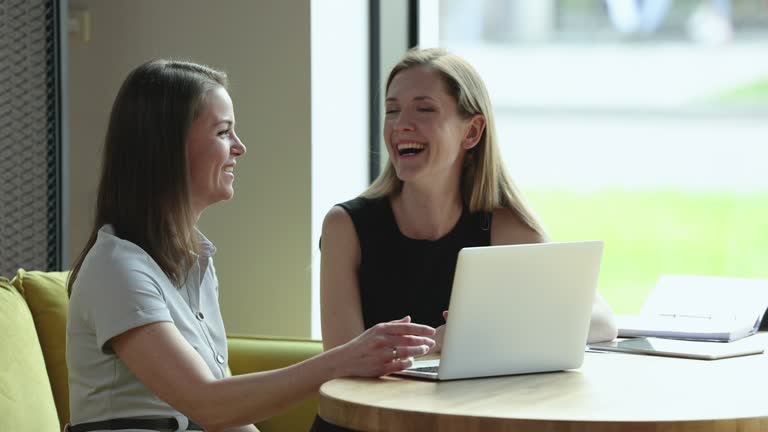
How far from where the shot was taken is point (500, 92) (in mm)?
4301

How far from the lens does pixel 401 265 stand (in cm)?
205

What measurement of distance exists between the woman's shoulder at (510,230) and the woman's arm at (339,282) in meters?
0.28

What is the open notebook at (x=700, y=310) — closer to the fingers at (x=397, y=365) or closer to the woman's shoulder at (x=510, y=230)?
the woman's shoulder at (x=510, y=230)

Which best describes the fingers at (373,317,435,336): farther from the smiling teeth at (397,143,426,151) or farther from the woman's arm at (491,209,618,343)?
the smiling teeth at (397,143,426,151)

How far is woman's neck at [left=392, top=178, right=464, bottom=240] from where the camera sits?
6.89ft

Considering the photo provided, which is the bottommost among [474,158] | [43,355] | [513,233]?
[43,355]

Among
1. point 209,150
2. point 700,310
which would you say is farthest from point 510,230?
point 209,150

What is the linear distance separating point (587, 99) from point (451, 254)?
107 inches

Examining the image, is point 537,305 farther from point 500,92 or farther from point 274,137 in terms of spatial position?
point 500,92

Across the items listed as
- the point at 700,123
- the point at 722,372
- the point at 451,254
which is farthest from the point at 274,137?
the point at 700,123

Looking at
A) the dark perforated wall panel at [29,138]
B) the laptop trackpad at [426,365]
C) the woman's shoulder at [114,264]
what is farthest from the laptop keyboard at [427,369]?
the dark perforated wall panel at [29,138]

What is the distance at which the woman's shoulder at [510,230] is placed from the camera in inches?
80.5

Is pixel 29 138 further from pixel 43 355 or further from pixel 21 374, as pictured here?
pixel 21 374

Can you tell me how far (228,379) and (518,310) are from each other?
0.41 meters
